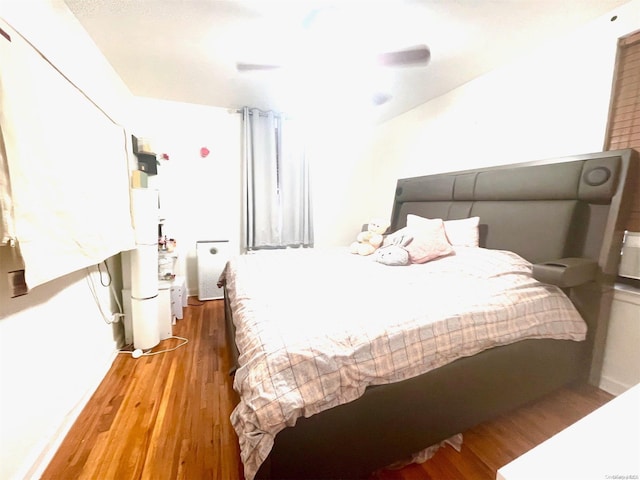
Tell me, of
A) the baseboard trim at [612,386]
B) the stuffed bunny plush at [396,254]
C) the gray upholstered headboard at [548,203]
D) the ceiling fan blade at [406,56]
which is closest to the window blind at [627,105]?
the gray upholstered headboard at [548,203]

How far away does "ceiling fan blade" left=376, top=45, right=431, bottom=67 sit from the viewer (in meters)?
1.69

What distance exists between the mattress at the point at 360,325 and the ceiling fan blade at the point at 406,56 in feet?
4.45

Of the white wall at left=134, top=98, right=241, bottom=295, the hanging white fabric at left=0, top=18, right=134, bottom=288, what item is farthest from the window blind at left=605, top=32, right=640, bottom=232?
the white wall at left=134, top=98, right=241, bottom=295

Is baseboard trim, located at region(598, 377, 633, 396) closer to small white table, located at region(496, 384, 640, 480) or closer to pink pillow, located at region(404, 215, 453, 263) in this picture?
pink pillow, located at region(404, 215, 453, 263)

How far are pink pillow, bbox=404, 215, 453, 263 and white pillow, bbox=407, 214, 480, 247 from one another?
7 cm

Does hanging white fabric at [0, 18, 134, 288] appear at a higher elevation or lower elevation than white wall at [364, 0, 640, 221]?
lower

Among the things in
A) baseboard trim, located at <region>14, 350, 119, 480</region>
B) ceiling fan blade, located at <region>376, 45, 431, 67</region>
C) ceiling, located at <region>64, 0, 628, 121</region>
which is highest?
ceiling, located at <region>64, 0, 628, 121</region>

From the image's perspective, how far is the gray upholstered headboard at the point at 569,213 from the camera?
159 centimetres

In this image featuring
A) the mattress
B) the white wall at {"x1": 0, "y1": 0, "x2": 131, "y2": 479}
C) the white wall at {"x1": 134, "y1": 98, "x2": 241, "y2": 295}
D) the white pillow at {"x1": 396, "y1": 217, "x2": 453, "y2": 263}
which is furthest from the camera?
the white wall at {"x1": 134, "y1": 98, "x2": 241, "y2": 295}

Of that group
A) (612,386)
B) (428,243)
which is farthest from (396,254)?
(612,386)

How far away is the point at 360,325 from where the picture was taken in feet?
3.57

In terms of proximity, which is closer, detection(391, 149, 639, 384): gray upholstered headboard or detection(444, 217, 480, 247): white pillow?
detection(391, 149, 639, 384): gray upholstered headboard

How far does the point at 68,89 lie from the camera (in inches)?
56.6

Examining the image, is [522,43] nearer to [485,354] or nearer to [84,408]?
[485,354]
